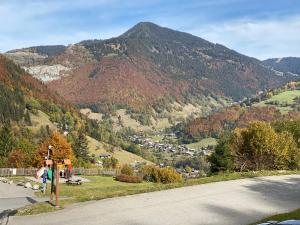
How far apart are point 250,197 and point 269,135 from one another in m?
45.7

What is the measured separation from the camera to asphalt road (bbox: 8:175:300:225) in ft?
76.3

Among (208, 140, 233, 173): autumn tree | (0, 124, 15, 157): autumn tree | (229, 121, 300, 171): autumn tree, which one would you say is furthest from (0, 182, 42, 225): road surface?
(0, 124, 15, 157): autumn tree

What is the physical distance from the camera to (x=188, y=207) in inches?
1037

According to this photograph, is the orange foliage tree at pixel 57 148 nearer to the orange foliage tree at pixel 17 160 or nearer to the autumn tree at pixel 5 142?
the orange foliage tree at pixel 17 160

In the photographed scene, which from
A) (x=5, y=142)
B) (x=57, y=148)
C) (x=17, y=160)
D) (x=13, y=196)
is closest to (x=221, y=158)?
(x=57, y=148)

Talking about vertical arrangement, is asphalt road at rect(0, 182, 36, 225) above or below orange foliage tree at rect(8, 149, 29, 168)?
above

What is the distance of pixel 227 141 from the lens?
90.1m

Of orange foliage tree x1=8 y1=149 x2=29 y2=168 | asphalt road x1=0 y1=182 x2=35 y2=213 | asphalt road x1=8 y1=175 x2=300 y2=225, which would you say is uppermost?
asphalt road x1=8 y1=175 x2=300 y2=225

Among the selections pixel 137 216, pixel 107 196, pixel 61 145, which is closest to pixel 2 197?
pixel 107 196

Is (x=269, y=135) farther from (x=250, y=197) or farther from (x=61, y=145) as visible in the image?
(x=61, y=145)

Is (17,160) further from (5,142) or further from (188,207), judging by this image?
(188,207)

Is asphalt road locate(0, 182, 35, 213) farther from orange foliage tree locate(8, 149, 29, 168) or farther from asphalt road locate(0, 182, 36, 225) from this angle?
orange foliage tree locate(8, 149, 29, 168)

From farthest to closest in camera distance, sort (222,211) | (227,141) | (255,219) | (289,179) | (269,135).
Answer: (227,141), (269,135), (289,179), (222,211), (255,219)

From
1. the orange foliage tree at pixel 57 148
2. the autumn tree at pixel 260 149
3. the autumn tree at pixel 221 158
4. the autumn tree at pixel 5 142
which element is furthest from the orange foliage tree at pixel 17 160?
the autumn tree at pixel 260 149
